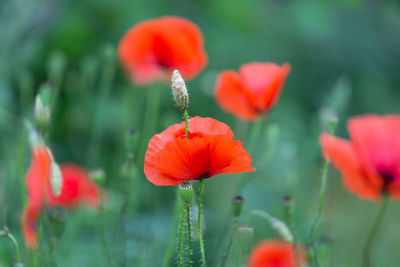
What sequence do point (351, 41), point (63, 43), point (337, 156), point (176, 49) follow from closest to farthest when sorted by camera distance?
point (337, 156)
point (176, 49)
point (63, 43)
point (351, 41)

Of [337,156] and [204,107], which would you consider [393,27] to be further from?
[337,156]

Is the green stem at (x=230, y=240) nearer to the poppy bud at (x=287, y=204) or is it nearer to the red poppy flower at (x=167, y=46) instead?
the poppy bud at (x=287, y=204)

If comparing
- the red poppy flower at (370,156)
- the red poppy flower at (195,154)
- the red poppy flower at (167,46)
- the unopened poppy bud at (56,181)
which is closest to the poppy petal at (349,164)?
the red poppy flower at (370,156)

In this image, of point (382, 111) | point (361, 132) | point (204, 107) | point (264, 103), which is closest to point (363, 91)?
point (382, 111)

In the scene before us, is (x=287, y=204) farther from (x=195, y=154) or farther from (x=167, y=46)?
(x=167, y=46)

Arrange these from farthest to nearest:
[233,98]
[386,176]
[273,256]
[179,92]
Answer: [233,98] → [273,256] → [386,176] → [179,92]

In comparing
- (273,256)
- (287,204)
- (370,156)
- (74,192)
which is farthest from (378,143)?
(74,192)
